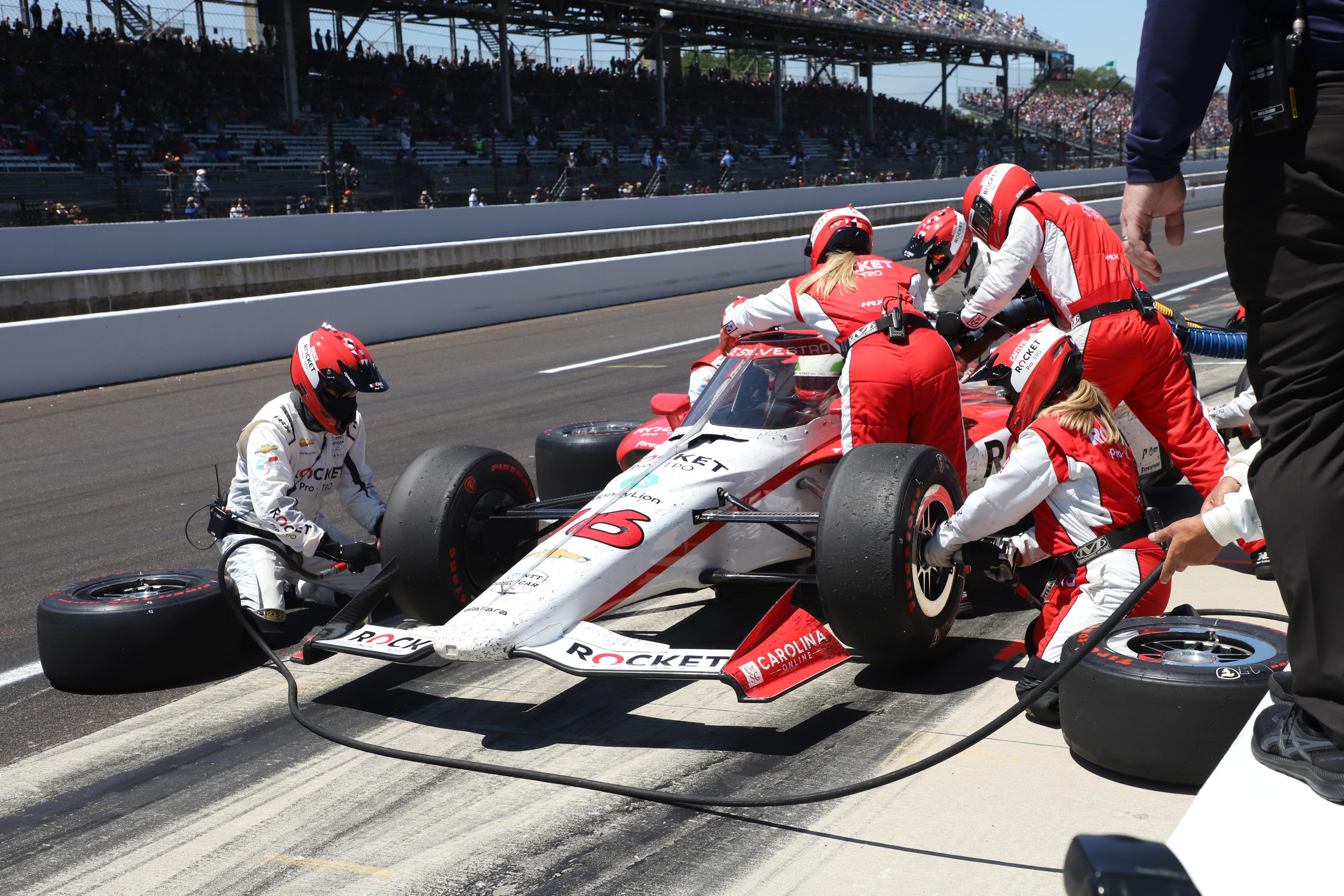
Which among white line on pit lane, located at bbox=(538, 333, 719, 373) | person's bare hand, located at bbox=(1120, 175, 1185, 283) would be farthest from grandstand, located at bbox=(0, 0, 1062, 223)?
person's bare hand, located at bbox=(1120, 175, 1185, 283)

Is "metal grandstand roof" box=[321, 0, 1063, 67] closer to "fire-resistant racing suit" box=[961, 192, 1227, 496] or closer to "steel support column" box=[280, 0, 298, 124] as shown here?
"steel support column" box=[280, 0, 298, 124]

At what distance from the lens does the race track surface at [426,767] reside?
10.4 feet

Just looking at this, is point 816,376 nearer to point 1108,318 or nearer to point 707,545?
point 707,545

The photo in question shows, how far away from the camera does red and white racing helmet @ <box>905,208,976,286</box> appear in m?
6.50

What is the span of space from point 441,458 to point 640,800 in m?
1.96

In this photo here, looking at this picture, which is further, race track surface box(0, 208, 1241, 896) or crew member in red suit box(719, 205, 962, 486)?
crew member in red suit box(719, 205, 962, 486)

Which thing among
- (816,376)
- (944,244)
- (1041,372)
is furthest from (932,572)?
(944,244)

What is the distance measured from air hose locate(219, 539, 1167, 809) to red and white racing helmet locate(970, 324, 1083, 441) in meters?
0.73

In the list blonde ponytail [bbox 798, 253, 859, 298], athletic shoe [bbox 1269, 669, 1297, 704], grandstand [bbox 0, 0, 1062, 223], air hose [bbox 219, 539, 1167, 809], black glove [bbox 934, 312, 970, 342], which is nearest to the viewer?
athletic shoe [bbox 1269, 669, 1297, 704]

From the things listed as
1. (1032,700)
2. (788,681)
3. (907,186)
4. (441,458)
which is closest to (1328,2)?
(1032,700)

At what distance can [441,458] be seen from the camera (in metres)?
4.98

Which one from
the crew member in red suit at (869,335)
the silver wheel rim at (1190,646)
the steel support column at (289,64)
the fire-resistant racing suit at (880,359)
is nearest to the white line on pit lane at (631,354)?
the crew member in red suit at (869,335)

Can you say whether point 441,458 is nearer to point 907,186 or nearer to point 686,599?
point 686,599

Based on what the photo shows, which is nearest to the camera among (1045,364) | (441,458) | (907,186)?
(1045,364)
